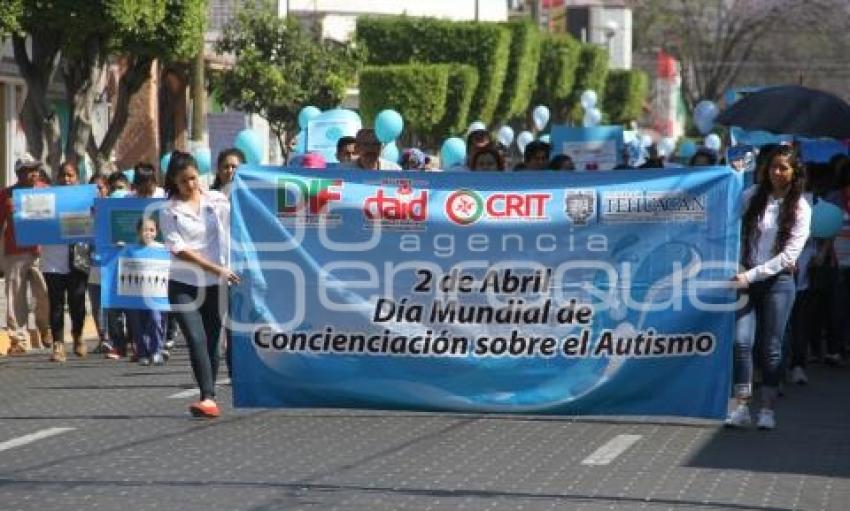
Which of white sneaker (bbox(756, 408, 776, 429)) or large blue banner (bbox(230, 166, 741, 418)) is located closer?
large blue banner (bbox(230, 166, 741, 418))

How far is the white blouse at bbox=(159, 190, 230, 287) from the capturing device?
14.2 metres

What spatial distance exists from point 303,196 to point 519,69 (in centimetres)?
5118

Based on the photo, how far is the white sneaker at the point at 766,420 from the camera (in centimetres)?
1371

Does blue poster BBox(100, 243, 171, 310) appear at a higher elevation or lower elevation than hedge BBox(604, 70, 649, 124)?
higher

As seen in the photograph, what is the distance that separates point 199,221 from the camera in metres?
14.3

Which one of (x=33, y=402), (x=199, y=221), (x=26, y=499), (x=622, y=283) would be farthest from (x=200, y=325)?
(x=26, y=499)

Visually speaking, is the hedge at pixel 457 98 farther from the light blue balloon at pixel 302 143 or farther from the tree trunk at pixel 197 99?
the light blue balloon at pixel 302 143

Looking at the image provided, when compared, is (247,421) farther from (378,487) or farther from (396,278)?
(378,487)

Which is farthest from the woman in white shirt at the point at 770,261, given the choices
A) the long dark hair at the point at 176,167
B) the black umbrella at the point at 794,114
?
the black umbrella at the point at 794,114

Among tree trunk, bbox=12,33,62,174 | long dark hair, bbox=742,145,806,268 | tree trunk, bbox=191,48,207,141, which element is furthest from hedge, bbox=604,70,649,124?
long dark hair, bbox=742,145,806,268

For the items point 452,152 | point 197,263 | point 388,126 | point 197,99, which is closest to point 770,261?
point 197,263

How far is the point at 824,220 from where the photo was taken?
706 inches

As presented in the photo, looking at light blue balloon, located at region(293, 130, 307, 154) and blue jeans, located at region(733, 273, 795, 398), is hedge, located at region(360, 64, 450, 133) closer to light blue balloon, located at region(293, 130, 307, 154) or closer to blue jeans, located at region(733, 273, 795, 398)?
light blue balloon, located at region(293, 130, 307, 154)

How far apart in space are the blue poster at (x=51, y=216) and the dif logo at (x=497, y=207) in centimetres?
722
